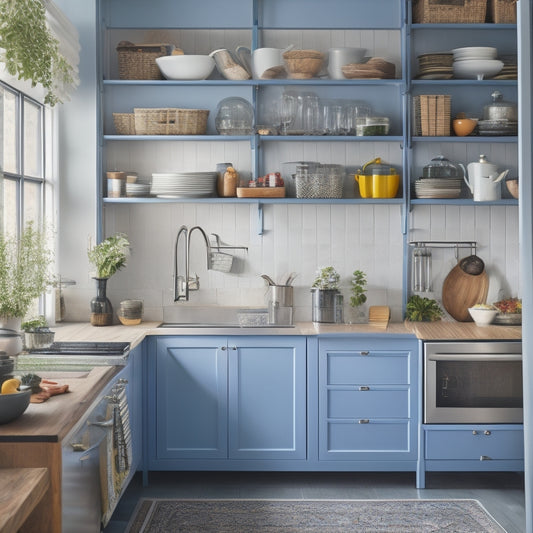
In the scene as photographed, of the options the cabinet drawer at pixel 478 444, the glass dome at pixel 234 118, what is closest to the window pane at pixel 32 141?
the glass dome at pixel 234 118

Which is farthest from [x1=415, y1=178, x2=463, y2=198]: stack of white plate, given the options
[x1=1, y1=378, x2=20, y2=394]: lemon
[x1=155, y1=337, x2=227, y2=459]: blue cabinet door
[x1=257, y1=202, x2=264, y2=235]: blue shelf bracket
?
[x1=1, y1=378, x2=20, y2=394]: lemon

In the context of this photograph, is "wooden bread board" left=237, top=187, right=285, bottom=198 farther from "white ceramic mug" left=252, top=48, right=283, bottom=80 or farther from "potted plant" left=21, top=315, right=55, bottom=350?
"potted plant" left=21, top=315, right=55, bottom=350

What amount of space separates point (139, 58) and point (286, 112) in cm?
97

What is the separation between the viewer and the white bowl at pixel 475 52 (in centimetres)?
494

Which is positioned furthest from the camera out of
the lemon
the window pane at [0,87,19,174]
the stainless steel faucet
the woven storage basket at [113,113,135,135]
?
the woven storage basket at [113,113,135,135]

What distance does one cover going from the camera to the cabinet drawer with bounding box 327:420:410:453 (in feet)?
15.1

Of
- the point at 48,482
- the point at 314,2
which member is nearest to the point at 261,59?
the point at 314,2

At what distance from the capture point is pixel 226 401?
461 centimetres

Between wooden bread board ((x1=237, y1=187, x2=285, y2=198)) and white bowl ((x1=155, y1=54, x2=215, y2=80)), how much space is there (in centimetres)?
75

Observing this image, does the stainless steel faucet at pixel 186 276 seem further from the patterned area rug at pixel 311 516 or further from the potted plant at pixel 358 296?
the patterned area rug at pixel 311 516

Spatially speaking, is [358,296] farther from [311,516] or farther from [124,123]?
[124,123]

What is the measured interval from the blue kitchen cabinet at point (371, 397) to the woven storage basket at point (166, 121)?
1555 millimetres

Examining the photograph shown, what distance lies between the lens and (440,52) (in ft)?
16.6

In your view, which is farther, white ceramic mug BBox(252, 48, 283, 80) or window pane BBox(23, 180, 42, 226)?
white ceramic mug BBox(252, 48, 283, 80)
